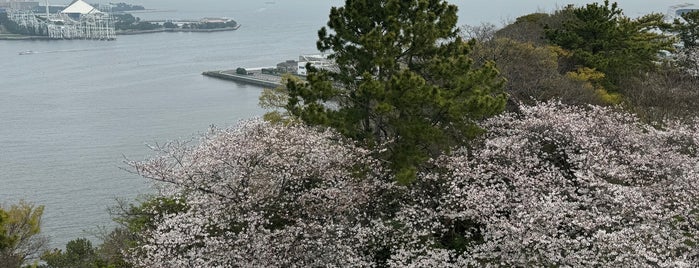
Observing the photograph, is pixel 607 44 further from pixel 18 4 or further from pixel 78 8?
pixel 18 4

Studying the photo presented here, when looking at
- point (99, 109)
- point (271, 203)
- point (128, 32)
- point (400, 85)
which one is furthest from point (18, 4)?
point (400, 85)

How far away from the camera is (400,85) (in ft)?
31.9

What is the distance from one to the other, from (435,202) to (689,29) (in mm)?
17039

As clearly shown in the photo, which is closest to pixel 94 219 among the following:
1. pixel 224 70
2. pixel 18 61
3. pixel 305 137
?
pixel 305 137

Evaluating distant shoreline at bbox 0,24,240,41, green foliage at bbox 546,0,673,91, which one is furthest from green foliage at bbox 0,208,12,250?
distant shoreline at bbox 0,24,240,41

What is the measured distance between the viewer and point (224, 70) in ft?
193

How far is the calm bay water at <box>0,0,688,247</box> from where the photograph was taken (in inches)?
1014

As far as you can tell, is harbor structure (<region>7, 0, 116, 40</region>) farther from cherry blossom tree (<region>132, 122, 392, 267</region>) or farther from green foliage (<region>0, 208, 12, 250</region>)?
cherry blossom tree (<region>132, 122, 392, 267</region>)

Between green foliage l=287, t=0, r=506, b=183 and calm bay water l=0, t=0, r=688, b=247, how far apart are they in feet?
24.5

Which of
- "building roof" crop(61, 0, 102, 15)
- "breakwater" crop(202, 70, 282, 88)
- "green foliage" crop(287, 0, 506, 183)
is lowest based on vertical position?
"breakwater" crop(202, 70, 282, 88)

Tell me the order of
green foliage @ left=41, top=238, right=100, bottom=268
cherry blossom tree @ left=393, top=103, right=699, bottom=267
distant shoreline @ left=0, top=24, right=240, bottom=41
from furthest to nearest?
distant shoreline @ left=0, top=24, right=240, bottom=41 → green foliage @ left=41, top=238, right=100, bottom=268 → cherry blossom tree @ left=393, top=103, right=699, bottom=267

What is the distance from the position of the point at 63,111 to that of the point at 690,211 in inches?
1667

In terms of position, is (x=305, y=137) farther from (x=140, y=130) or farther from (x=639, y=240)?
(x=140, y=130)

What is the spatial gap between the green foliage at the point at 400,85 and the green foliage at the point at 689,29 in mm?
14550
